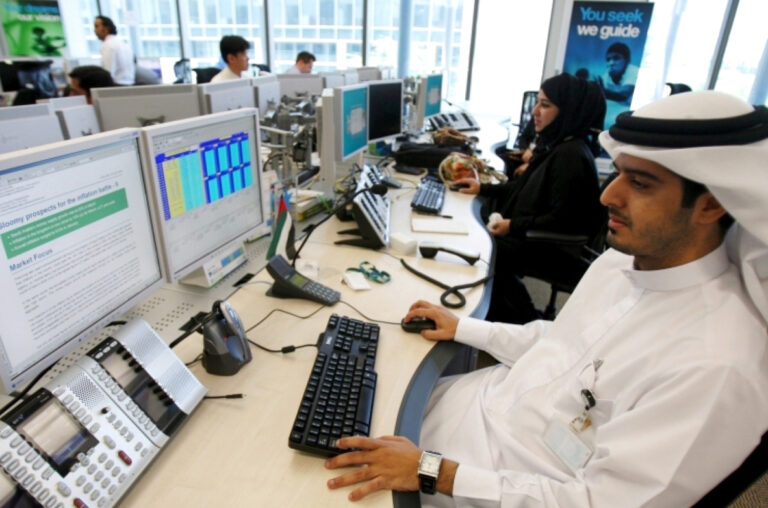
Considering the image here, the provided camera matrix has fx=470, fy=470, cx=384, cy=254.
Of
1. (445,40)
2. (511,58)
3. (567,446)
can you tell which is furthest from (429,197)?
(445,40)

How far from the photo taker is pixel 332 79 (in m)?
3.48

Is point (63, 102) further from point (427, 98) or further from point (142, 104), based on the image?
point (427, 98)

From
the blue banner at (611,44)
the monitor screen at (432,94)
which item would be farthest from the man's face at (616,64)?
the monitor screen at (432,94)

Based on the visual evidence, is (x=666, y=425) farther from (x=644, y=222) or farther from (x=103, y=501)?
(x=103, y=501)

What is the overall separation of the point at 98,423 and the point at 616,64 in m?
6.26

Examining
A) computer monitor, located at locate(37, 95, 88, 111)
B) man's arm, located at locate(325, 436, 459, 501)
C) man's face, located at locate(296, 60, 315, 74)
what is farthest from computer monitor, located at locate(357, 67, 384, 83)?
man's arm, located at locate(325, 436, 459, 501)

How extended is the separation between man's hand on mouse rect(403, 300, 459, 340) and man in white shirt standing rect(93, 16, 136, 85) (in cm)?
525

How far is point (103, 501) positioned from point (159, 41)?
8.25 meters

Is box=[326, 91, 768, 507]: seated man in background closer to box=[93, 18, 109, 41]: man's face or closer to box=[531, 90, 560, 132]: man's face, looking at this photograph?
box=[531, 90, 560, 132]: man's face

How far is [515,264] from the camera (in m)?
2.50

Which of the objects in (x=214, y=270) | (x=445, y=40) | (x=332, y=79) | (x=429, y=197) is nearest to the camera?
(x=214, y=270)

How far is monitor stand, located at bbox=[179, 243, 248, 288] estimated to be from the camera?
4.59 feet

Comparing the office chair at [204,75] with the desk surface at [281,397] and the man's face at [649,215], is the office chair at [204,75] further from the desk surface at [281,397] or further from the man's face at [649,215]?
the man's face at [649,215]

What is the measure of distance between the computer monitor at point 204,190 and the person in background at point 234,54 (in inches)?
114
